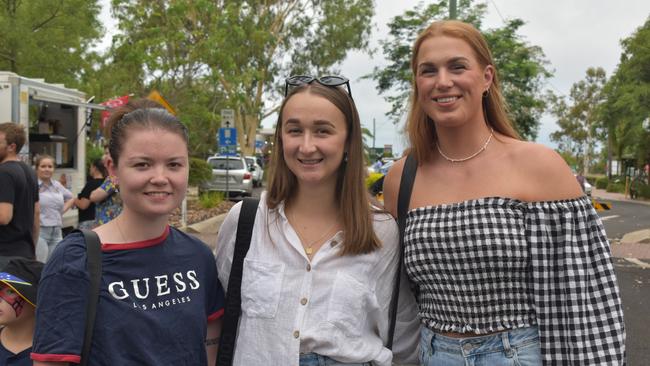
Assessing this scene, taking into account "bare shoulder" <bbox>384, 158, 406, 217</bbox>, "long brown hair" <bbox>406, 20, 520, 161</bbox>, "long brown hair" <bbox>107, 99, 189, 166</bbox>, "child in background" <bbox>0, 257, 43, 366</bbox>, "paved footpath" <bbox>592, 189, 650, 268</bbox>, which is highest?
"long brown hair" <bbox>406, 20, 520, 161</bbox>

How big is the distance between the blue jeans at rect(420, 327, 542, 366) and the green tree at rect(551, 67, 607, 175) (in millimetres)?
58955

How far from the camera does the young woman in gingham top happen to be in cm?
206

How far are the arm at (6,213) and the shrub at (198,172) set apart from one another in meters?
16.9

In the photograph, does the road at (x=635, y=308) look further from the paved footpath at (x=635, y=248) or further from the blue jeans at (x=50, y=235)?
the blue jeans at (x=50, y=235)

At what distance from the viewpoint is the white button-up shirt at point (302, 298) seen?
2076mm

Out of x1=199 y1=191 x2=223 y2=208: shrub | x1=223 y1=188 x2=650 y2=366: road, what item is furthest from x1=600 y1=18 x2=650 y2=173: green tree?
x1=223 y1=188 x2=650 y2=366: road

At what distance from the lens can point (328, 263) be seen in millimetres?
2186

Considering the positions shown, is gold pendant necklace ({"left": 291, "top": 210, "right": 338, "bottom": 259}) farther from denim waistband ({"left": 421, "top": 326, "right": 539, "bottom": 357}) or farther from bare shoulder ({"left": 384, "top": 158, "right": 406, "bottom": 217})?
denim waistband ({"left": 421, "top": 326, "right": 539, "bottom": 357})

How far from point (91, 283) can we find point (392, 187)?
1.31 meters

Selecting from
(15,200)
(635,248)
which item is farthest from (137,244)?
(635,248)

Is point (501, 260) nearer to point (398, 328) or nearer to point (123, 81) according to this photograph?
point (398, 328)

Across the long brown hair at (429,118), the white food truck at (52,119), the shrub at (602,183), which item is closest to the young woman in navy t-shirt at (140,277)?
the long brown hair at (429,118)

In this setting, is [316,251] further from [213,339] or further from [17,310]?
[17,310]

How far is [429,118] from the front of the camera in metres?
2.61
